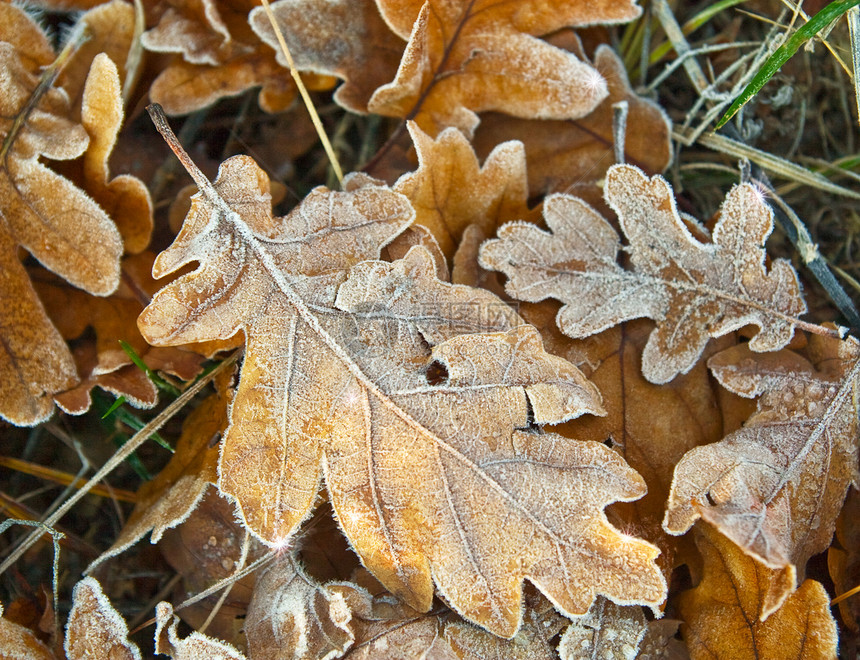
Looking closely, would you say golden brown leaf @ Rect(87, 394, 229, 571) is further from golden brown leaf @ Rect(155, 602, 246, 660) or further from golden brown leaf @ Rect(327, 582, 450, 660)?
golden brown leaf @ Rect(327, 582, 450, 660)

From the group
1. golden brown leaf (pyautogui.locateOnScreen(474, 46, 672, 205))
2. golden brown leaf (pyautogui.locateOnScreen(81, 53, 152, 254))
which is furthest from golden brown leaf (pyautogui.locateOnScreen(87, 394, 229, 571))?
golden brown leaf (pyautogui.locateOnScreen(474, 46, 672, 205))

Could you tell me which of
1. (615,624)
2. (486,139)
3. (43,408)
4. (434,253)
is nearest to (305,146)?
(486,139)

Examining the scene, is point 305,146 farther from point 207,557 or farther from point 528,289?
point 207,557

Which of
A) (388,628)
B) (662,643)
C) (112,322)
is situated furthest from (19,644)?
(662,643)

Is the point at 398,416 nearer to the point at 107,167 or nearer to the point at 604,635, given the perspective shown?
the point at 604,635

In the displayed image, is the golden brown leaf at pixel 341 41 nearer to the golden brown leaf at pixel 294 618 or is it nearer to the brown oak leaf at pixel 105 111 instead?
the brown oak leaf at pixel 105 111

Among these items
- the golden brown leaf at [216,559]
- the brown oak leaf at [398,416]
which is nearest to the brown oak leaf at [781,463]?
the brown oak leaf at [398,416]
